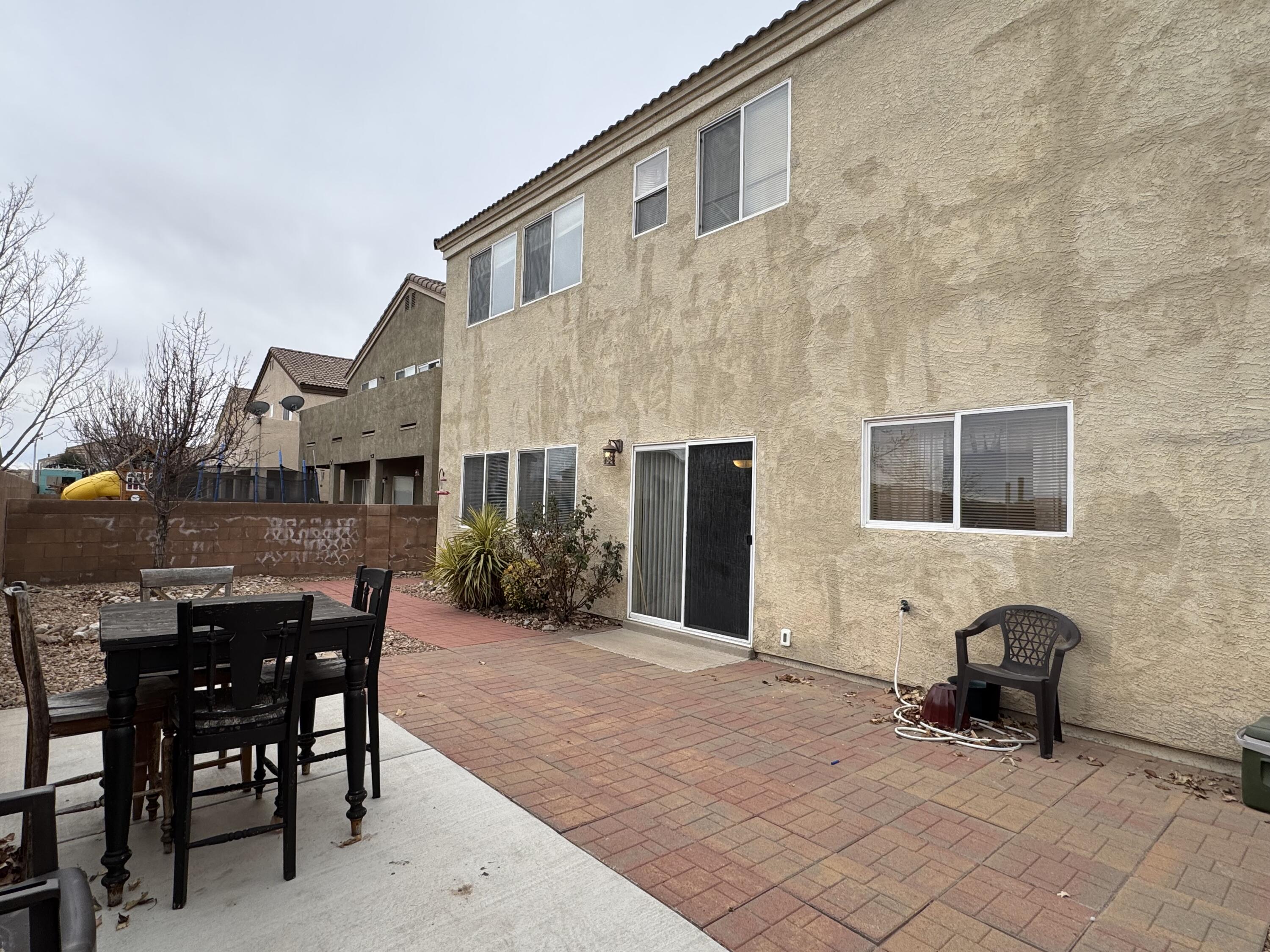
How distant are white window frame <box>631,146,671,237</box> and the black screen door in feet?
9.49

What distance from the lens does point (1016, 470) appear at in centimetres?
518

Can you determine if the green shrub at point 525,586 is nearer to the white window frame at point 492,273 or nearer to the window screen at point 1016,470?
the white window frame at point 492,273

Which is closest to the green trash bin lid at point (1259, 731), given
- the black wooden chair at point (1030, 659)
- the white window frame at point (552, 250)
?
the black wooden chair at point (1030, 659)

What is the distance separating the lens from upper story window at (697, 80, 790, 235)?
7004 mm

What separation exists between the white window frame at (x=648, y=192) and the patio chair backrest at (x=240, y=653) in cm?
673

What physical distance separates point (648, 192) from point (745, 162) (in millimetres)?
1604

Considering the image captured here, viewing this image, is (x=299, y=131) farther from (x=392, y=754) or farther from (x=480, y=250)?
(x=392, y=754)

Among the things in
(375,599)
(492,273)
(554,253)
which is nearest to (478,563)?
(554,253)

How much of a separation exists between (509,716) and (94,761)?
2.51 meters

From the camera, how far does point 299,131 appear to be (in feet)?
49.7

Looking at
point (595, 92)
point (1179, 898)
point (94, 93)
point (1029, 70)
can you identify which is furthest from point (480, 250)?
point (1179, 898)

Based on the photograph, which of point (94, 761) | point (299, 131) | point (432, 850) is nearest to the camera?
point (432, 850)

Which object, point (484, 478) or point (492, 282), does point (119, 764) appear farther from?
point (492, 282)

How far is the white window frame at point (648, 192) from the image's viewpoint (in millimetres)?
8273
